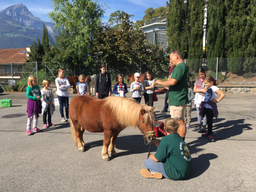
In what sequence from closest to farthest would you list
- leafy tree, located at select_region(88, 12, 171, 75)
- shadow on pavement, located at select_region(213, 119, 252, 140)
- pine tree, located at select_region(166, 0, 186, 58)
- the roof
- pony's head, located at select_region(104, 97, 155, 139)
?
pony's head, located at select_region(104, 97, 155, 139)
shadow on pavement, located at select_region(213, 119, 252, 140)
leafy tree, located at select_region(88, 12, 171, 75)
pine tree, located at select_region(166, 0, 186, 58)
the roof

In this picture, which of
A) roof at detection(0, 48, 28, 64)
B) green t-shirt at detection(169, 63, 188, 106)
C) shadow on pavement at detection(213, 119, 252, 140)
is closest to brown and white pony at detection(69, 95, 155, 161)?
green t-shirt at detection(169, 63, 188, 106)

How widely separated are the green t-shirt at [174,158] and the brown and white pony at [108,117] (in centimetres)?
29

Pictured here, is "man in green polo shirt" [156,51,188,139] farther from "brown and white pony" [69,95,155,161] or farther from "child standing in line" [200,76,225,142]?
"child standing in line" [200,76,225,142]

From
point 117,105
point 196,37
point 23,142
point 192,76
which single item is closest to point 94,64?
point 192,76

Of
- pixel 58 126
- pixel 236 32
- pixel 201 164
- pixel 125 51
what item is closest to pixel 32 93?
pixel 58 126

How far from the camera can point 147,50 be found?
1538 cm

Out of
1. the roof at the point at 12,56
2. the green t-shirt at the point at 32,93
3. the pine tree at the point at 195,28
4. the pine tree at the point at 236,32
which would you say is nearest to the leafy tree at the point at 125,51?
the pine tree at the point at 195,28

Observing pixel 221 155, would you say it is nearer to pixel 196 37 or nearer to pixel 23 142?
pixel 23 142

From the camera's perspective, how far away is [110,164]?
132 inches

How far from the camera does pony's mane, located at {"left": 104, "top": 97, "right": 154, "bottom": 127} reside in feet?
9.74

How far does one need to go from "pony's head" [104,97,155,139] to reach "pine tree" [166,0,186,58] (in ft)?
47.3

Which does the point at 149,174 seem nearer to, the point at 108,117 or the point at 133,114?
the point at 133,114

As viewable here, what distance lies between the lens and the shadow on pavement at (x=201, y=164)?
299 centimetres

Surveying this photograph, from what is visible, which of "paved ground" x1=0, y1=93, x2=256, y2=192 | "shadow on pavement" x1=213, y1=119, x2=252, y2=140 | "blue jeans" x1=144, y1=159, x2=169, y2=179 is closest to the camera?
"paved ground" x1=0, y1=93, x2=256, y2=192
